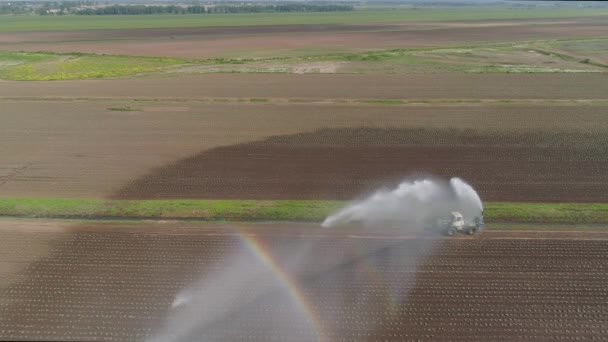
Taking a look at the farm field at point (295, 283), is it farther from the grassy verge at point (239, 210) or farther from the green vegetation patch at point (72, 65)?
the green vegetation patch at point (72, 65)

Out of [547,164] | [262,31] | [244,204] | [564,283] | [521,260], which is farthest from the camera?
[262,31]

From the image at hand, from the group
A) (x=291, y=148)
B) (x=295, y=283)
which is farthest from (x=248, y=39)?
(x=295, y=283)

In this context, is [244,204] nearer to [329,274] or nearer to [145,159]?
[329,274]

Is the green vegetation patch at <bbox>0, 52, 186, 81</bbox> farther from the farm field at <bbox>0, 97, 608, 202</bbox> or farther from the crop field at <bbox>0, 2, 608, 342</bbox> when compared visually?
the farm field at <bbox>0, 97, 608, 202</bbox>

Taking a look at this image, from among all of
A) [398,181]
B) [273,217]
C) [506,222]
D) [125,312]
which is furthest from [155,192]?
[506,222]

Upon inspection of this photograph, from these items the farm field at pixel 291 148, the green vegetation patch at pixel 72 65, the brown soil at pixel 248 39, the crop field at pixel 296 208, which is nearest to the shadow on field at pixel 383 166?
the farm field at pixel 291 148

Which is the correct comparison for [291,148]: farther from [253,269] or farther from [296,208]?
[253,269]
